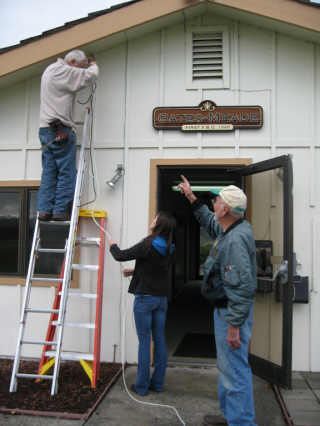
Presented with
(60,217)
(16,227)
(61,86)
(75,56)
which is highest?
(75,56)

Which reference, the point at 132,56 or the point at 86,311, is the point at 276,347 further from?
the point at 132,56

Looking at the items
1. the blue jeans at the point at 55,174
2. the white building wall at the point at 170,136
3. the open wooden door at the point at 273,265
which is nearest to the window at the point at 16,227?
the white building wall at the point at 170,136

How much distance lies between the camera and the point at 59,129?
4590 millimetres

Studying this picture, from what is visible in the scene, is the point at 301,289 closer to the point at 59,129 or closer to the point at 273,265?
the point at 273,265

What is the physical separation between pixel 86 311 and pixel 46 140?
2.18 m

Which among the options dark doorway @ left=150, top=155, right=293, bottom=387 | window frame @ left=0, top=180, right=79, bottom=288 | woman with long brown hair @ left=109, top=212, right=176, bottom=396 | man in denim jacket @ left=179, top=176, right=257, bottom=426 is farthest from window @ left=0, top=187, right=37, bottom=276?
man in denim jacket @ left=179, top=176, right=257, bottom=426

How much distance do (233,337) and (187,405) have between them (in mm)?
1312

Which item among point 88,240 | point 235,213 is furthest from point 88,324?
point 235,213

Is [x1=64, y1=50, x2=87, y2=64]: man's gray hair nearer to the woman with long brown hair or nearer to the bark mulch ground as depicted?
the woman with long brown hair

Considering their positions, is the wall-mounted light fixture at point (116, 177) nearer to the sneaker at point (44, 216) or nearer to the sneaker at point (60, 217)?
the sneaker at point (60, 217)

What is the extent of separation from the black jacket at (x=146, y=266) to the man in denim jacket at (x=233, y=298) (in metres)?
0.88

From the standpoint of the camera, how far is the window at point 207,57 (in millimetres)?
5055

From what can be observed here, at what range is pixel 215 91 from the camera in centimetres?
504

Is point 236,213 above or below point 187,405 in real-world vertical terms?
above
